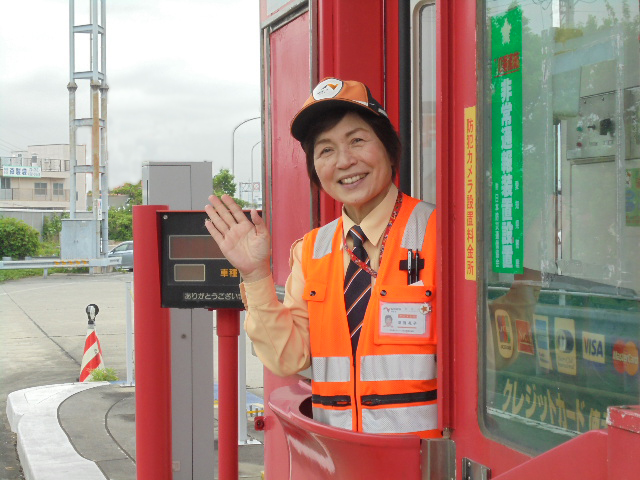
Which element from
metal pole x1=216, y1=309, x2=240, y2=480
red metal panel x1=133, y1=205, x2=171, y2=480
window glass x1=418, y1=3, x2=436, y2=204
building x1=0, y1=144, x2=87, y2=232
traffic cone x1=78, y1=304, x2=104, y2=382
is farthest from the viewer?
building x1=0, y1=144, x2=87, y2=232

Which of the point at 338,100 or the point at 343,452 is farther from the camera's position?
the point at 338,100

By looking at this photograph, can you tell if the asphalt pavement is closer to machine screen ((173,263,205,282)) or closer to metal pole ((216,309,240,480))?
metal pole ((216,309,240,480))

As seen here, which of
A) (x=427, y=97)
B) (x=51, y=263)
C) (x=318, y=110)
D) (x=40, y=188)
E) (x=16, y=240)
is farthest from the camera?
(x=40, y=188)

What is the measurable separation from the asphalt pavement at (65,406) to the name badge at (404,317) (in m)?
2.68

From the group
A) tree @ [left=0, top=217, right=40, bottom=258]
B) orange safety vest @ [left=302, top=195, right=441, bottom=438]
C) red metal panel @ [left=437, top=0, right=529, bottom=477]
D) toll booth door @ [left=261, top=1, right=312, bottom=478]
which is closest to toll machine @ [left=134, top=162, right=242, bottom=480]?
toll booth door @ [left=261, top=1, right=312, bottom=478]

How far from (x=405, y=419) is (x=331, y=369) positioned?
0.25m

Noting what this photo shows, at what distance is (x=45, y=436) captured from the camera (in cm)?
645

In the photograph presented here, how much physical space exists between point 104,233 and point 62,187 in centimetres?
5511

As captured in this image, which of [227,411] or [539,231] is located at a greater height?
[539,231]

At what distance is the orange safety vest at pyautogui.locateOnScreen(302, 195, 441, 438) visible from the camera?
2094 millimetres

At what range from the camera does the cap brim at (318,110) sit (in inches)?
88.0

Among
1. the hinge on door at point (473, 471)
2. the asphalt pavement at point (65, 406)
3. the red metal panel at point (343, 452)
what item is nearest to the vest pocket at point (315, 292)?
the red metal panel at point (343, 452)

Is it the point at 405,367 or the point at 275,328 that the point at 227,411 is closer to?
the point at 275,328

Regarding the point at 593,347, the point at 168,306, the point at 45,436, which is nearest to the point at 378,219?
the point at 593,347
